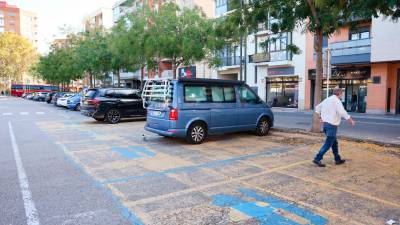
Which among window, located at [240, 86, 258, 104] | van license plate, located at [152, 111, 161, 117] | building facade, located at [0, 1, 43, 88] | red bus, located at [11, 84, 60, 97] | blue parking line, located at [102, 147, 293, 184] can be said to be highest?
building facade, located at [0, 1, 43, 88]

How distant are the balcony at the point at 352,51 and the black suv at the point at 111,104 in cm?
1683

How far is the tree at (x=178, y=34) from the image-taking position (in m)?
21.0

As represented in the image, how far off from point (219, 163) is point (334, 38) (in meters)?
23.7

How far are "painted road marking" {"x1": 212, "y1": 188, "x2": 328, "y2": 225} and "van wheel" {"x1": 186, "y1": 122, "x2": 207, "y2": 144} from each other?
15.2 ft

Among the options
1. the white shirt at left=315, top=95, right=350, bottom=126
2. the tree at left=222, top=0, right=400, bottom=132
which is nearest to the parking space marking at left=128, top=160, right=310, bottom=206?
the white shirt at left=315, top=95, right=350, bottom=126

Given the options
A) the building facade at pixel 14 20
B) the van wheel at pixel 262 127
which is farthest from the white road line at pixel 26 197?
the building facade at pixel 14 20

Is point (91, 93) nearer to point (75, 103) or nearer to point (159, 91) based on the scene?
point (159, 91)

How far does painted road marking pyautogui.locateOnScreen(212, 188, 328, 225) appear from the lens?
4.51 metres

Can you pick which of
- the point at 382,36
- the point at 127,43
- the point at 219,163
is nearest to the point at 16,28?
the point at 127,43

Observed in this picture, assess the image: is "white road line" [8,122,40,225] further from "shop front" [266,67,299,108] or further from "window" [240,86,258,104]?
"shop front" [266,67,299,108]

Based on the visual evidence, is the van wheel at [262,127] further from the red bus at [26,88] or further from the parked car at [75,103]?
the red bus at [26,88]

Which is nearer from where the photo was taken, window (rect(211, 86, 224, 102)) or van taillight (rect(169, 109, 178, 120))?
van taillight (rect(169, 109, 178, 120))

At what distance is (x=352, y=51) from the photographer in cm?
2636

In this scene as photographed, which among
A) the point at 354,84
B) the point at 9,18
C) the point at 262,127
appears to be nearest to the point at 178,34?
the point at 262,127
